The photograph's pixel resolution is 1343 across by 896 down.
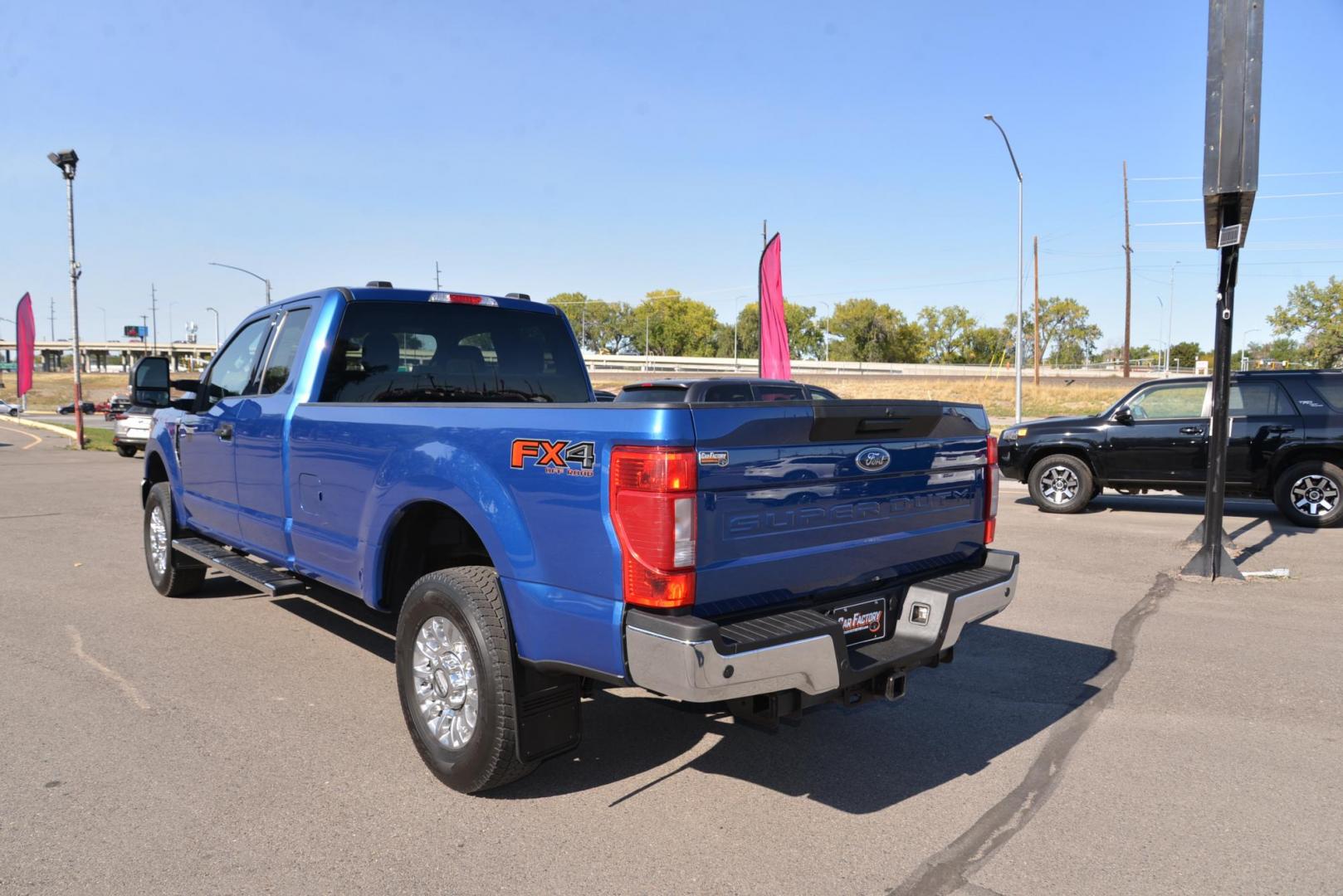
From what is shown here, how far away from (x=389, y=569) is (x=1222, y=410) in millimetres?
7105

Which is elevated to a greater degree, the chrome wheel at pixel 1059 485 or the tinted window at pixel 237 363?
the tinted window at pixel 237 363

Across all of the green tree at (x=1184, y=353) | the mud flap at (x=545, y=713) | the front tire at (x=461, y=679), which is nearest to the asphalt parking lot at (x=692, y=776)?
the front tire at (x=461, y=679)

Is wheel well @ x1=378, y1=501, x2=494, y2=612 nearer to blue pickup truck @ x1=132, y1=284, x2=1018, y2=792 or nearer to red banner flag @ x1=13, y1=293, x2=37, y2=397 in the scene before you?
blue pickup truck @ x1=132, y1=284, x2=1018, y2=792

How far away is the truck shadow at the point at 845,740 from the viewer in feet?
12.7

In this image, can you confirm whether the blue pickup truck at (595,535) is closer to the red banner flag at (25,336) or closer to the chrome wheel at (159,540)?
the chrome wheel at (159,540)

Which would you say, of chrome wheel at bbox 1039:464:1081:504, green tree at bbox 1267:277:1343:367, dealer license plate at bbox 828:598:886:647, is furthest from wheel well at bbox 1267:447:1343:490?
green tree at bbox 1267:277:1343:367

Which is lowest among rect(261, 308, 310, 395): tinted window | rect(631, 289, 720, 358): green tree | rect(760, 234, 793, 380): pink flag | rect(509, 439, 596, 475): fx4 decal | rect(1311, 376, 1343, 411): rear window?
rect(509, 439, 596, 475): fx4 decal

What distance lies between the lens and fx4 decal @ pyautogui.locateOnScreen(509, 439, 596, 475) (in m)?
3.10

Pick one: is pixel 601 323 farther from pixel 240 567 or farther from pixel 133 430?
pixel 240 567

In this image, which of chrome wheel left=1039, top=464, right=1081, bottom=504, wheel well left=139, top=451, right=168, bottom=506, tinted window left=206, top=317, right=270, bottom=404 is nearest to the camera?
tinted window left=206, top=317, right=270, bottom=404

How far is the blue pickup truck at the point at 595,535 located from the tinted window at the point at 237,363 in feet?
2.21

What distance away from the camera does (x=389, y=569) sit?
4.22 meters

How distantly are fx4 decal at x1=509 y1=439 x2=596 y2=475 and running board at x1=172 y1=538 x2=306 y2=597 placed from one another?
226 centimetres

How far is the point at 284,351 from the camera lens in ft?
17.8
